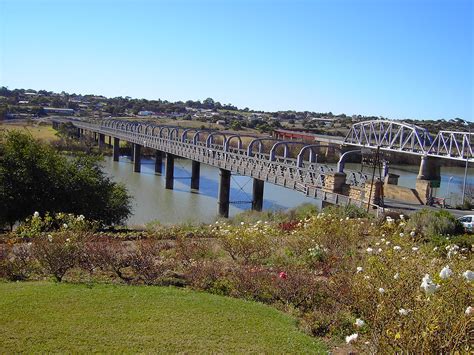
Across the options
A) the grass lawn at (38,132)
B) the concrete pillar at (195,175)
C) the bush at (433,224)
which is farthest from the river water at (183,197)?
the grass lawn at (38,132)

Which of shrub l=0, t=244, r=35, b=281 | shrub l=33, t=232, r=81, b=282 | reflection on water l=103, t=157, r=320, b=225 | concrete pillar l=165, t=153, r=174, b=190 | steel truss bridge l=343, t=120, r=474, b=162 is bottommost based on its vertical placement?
reflection on water l=103, t=157, r=320, b=225

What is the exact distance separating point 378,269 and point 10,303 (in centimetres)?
604

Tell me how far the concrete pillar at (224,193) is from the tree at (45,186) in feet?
46.8

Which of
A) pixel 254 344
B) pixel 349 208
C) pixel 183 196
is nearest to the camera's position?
pixel 254 344

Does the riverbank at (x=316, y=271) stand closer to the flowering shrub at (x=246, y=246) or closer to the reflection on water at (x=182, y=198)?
the flowering shrub at (x=246, y=246)

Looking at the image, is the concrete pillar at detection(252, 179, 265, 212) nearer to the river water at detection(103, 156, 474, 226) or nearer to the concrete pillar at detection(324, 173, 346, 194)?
the river water at detection(103, 156, 474, 226)

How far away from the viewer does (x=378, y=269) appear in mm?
6840

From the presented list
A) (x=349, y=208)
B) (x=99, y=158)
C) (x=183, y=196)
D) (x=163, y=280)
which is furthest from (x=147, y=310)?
Result: (x=183, y=196)

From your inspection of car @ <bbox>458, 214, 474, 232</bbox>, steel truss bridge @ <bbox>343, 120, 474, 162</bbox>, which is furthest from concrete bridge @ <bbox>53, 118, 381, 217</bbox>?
steel truss bridge @ <bbox>343, 120, 474, 162</bbox>

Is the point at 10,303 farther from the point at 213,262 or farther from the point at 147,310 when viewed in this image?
the point at 213,262

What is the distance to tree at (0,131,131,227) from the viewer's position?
18.5 meters

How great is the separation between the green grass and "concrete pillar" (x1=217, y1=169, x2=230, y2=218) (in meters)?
25.8

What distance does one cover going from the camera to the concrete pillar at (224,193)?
116 ft

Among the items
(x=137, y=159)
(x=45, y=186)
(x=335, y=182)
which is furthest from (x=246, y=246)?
(x=137, y=159)
